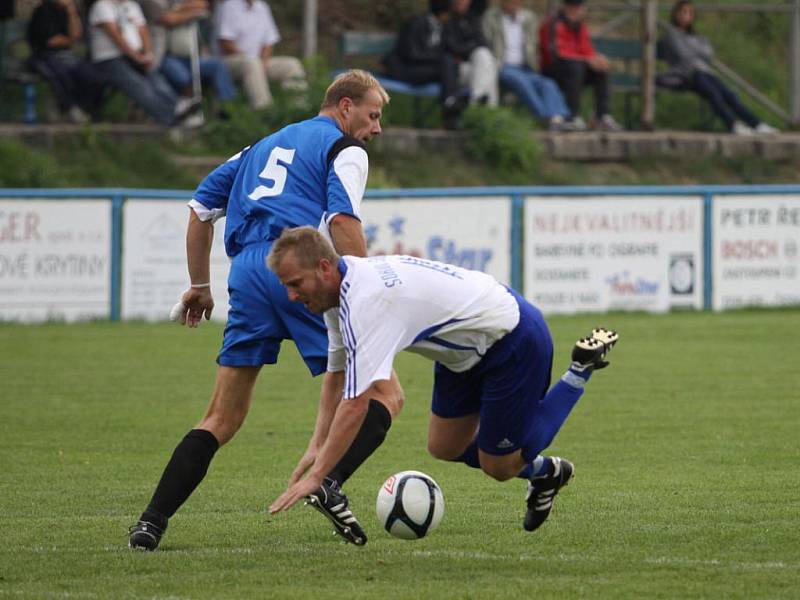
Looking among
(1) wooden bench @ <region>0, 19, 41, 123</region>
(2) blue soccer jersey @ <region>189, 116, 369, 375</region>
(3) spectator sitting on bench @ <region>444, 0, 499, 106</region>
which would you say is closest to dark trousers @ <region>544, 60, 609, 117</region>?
(3) spectator sitting on bench @ <region>444, 0, 499, 106</region>

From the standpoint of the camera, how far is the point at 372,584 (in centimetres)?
554

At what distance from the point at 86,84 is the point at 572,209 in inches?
240

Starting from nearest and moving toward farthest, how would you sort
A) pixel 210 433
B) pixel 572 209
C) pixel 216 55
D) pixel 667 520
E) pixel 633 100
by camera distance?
1. pixel 210 433
2. pixel 667 520
3. pixel 572 209
4. pixel 216 55
5. pixel 633 100

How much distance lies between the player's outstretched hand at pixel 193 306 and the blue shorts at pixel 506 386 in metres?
1.18

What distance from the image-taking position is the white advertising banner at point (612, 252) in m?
17.6

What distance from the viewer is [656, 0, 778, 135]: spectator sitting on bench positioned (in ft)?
73.2

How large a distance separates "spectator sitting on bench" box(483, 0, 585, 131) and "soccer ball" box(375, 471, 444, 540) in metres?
15.4

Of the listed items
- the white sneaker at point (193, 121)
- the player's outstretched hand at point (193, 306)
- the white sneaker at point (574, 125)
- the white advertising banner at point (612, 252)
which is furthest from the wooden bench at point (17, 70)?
the player's outstretched hand at point (193, 306)

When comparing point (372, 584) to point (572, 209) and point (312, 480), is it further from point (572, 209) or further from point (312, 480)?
point (572, 209)

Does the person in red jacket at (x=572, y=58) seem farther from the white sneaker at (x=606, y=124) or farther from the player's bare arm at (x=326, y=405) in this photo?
the player's bare arm at (x=326, y=405)

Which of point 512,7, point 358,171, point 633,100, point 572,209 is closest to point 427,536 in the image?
point 358,171

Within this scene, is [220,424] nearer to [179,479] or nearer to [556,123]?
[179,479]

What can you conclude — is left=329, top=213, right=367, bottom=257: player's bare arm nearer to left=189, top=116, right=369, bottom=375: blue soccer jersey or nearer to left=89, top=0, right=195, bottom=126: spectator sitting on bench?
left=189, top=116, right=369, bottom=375: blue soccer jersey

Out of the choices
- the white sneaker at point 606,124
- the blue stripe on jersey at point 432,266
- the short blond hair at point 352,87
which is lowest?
the white sneaker at point 606,124
